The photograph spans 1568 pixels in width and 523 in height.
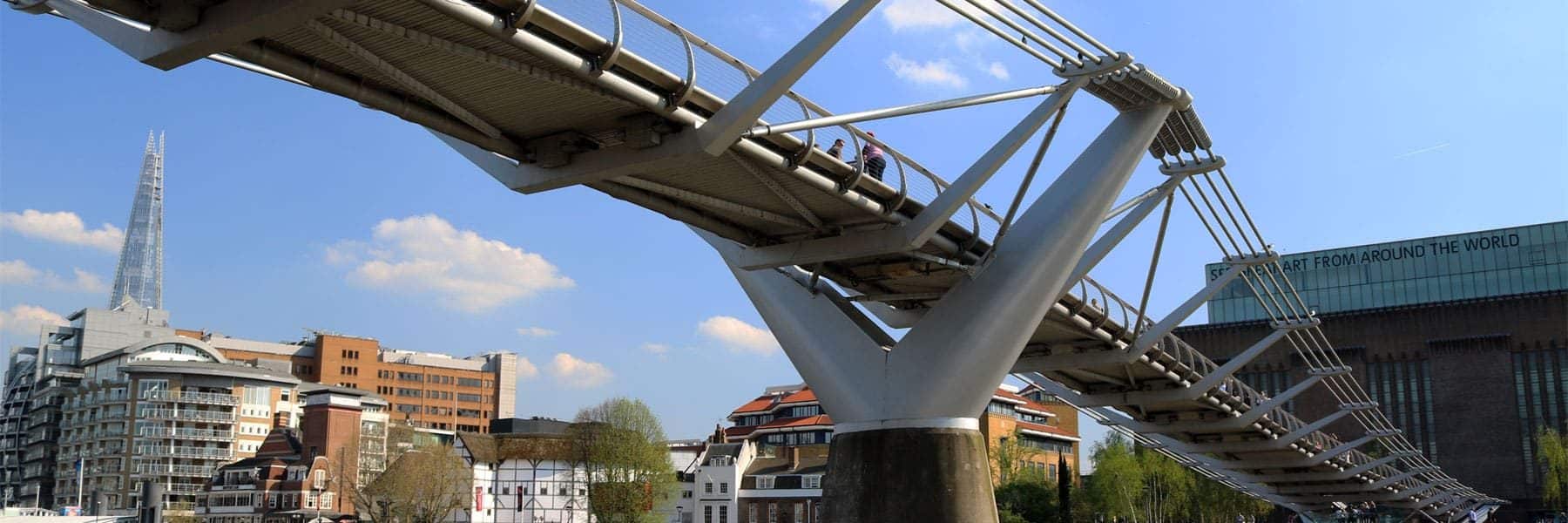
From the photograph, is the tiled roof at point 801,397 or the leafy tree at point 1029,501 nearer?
the leafy tree at point 1029,501

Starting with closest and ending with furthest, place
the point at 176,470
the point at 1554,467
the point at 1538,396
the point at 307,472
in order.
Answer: the point at 1554,467, the point at 1538,396, the point at 307,472, the point at 176,470

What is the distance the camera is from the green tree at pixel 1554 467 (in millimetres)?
74688

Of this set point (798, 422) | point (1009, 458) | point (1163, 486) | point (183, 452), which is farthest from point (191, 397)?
point (1163, 486)

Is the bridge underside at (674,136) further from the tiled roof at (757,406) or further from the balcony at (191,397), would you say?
the balcony at (191,397)

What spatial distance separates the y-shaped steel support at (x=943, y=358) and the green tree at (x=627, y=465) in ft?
160

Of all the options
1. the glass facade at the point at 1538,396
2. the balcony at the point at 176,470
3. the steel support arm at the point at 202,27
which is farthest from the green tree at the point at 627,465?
the steel support arm at the point at 202,27

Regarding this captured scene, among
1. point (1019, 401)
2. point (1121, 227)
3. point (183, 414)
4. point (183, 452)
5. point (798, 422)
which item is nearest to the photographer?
point (1121, 227)

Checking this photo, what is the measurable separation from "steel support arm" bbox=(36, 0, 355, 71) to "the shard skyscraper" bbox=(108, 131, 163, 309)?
185m

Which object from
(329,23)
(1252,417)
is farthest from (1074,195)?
(1252,417)

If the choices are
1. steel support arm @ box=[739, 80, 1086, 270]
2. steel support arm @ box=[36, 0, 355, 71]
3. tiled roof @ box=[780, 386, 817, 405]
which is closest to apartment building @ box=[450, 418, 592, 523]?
tiled roof @ box=[780, 386, 817, 405]

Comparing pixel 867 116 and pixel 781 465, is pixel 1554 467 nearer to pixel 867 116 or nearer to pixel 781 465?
pixel 781 465

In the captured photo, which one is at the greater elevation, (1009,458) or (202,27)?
(202,27)

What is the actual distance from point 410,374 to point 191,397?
3925 centimetres

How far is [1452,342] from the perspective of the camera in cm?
8769
